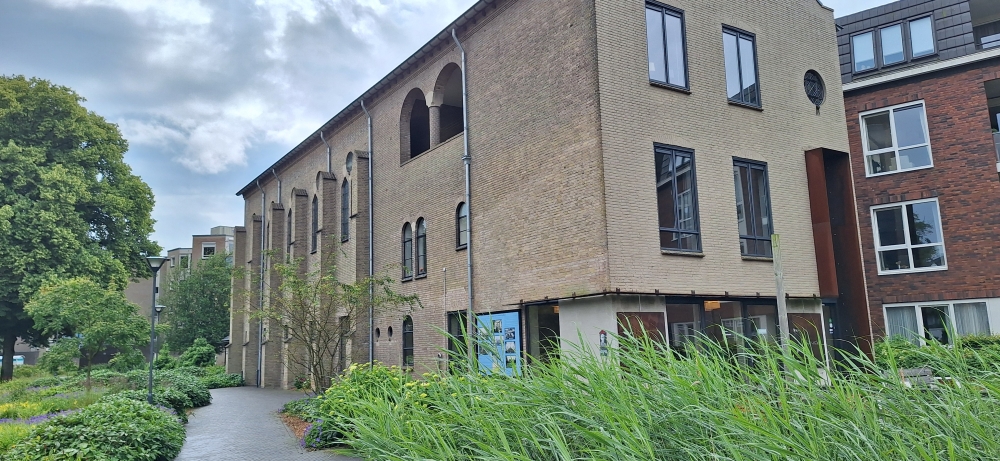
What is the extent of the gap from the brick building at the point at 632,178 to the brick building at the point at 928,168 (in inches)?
142

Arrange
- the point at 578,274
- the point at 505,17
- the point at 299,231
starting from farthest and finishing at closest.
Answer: the point at 299,231, the point at 505,17, the point at 578,274

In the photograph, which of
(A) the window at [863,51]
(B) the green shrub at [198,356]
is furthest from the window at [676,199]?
(B) the green shrub at [198,356]

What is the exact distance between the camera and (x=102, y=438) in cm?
1006

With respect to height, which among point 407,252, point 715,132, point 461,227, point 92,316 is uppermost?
point 715,132

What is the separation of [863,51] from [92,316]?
25.1 m

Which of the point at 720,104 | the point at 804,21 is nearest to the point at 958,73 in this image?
the point at 804,21

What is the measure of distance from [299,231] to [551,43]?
1711 cm

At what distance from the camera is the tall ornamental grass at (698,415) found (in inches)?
149

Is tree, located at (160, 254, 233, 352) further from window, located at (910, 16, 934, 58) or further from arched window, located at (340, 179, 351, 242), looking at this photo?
window, located at (910, 16, 934, 58)

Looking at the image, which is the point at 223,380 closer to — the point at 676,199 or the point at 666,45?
the point at 676,199

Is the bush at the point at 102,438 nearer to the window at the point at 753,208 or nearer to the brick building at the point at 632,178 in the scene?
the brick building at the point at 632,178

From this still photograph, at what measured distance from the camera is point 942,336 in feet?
61.3

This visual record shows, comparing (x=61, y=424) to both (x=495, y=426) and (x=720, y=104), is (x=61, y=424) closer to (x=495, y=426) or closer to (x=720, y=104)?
(x=495, y=426)

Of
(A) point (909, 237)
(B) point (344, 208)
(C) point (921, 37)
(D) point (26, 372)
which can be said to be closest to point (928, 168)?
(A) point (909, 237)
